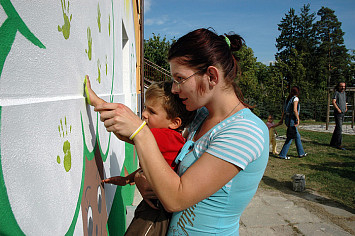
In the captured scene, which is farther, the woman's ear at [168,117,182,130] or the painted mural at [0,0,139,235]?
the woman's ear at [168,117,182,130]

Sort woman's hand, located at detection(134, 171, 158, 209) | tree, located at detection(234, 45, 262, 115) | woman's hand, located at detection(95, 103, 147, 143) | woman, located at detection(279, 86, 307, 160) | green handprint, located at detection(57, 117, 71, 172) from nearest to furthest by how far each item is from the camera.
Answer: green handprint, located at detection(57, 117, 71, 172) → woman's hand, located at detection(95, 103, 147, 143) → woman's hand, located at detection(134, 171, 158, 209) → woman, located at detection(279, 86, 307, 160) → tree, located at detection(234, 45, 262, 115)

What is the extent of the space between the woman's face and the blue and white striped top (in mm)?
181

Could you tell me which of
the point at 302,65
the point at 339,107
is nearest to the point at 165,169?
the point at 339,107

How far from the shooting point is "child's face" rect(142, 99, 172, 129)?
1.77 meters

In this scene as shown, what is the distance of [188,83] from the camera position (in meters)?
1.31

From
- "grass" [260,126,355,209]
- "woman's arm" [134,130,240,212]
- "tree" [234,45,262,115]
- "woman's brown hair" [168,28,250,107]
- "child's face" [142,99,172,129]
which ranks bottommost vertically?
"grass" [260,126,355,209]

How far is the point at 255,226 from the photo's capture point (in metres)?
3.79

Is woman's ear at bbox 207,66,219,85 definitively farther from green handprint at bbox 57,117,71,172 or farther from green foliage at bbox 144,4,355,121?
green foliage at bbox 144,4,355,121

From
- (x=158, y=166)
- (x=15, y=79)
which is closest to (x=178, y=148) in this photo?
(x=158, y=166)

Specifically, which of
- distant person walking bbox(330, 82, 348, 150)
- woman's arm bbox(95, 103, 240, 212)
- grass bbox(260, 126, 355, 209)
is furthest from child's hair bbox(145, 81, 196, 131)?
distant person walking bbox(330, 82, 348, 150)

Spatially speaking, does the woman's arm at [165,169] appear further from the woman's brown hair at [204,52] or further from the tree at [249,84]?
the tree at [249,84]

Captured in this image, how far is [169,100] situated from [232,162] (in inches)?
30.5

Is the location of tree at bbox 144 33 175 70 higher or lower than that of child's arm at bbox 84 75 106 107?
higher

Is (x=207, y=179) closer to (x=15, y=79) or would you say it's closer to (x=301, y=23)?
(x=15, y=79)
